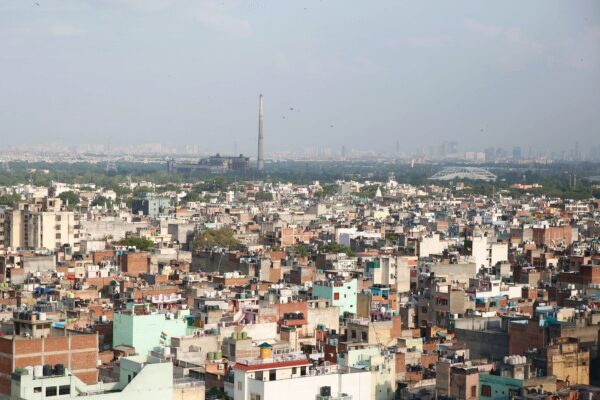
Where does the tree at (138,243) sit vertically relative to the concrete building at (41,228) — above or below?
below

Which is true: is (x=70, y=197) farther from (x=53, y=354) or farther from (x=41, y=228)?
(x=53, y=354)

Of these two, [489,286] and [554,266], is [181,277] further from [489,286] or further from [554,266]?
[554,266]

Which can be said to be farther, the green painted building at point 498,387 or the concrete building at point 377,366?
the concrete building at point 377,366

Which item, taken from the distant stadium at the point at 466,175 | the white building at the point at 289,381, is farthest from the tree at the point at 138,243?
the distant stadium at the point at 466,175

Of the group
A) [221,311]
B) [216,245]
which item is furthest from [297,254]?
[221,311]

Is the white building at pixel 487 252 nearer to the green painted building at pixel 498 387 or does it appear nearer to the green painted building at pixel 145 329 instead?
the green painted building at pixel 145 329

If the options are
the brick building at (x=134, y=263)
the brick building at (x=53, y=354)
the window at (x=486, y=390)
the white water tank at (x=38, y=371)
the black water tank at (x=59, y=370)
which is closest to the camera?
the white water tank at (x=38, y=371)

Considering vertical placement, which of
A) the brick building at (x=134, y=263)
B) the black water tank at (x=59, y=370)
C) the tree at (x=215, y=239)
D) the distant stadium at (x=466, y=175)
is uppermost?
the black water tank at (x=59, y=370)
